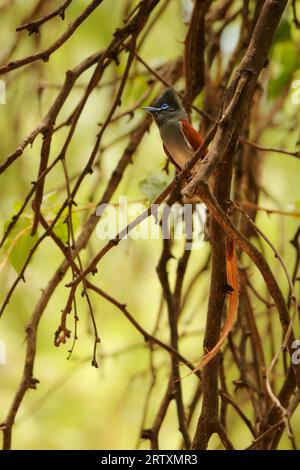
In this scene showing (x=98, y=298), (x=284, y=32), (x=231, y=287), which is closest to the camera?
(x=231, y=287)

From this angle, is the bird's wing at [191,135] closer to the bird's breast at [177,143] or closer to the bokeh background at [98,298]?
the bird's breast at [177,143]

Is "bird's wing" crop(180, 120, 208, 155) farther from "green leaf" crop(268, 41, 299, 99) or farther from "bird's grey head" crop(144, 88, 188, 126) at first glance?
"green leaf" crop(268, 41, 299, 99)

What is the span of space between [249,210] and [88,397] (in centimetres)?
160

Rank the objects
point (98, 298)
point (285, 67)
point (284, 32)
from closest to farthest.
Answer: point (284, 32), point (285, 67), point (98, 298)

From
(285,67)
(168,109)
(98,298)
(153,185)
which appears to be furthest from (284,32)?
(98,298)

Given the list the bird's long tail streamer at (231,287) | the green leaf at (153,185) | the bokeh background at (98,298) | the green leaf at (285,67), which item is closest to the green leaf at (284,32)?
the green leaf at (285,67)

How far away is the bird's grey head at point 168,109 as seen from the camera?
2.14 metres

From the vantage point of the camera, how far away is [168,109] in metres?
2.16

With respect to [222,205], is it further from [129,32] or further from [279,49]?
[279,49]

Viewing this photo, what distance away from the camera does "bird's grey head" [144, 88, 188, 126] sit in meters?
2.14

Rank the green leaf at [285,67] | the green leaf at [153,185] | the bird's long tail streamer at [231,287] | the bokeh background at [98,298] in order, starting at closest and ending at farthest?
the bird's long tail streamer at [231,287] < the green leaf at [153,185] < the green leaf at [285,67] < the bokeh background at [98,298]

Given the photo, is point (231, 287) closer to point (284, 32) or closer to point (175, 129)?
point (175, 129)

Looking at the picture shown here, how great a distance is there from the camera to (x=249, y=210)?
8.00ft
